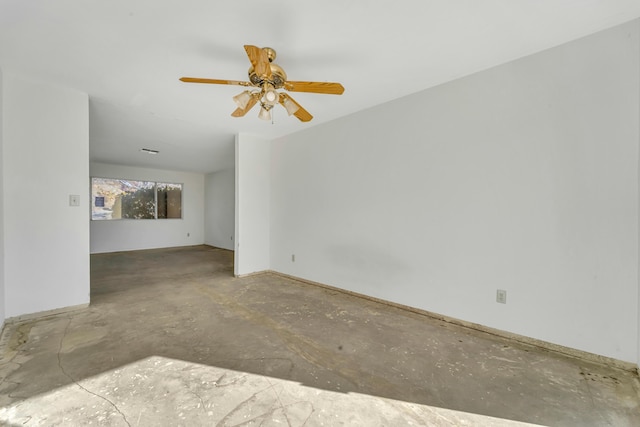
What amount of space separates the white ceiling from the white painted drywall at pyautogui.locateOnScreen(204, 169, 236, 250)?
4568 millimetres

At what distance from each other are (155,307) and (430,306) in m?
3.19

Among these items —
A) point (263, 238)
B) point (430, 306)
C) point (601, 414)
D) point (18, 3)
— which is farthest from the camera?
point (263, 238)

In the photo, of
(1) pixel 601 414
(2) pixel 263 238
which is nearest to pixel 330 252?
(2) pixel 263 238

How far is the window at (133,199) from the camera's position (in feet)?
22.6

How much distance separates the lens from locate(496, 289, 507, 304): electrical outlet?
7.85 feet

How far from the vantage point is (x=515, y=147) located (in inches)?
92.5

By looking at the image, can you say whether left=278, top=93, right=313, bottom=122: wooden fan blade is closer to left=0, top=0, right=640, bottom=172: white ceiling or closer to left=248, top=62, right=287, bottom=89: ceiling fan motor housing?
left=248, top=62, right=287, bottom=89: ceiling fan motor housing

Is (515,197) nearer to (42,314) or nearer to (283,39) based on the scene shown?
(283,39)

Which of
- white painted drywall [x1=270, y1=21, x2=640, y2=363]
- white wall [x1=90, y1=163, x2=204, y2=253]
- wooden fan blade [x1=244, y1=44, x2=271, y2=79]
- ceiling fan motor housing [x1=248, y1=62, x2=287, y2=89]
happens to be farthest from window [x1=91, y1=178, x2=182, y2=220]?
wooden fan blade [x1=244, y1=44, x2=271, y2=79]

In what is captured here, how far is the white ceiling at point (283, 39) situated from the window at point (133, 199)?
190 inches

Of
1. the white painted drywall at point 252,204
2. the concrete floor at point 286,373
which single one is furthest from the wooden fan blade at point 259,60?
the white painted drywall at point 252,204

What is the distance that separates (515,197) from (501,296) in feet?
3.03

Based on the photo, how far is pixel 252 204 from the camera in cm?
470

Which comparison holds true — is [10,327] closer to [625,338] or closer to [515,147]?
[515,147]
